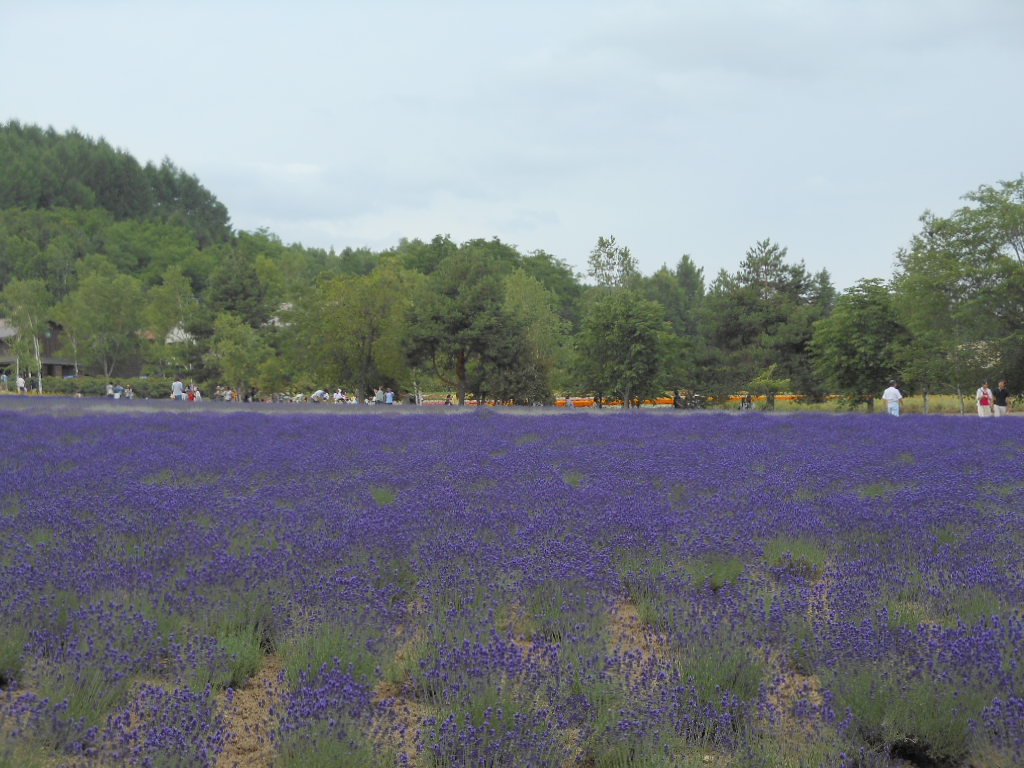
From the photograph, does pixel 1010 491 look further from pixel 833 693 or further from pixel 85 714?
pixel 85 714

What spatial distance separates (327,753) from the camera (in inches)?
115

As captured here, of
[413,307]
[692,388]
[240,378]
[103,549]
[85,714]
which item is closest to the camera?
[85,714]

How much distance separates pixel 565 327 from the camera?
218ft

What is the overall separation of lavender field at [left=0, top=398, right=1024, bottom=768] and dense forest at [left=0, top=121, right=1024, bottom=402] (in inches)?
1242

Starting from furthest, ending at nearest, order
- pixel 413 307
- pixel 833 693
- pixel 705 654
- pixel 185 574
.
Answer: pixel 413 307 < pixel 185 574 < pixel 705 654 < pixel 833 693

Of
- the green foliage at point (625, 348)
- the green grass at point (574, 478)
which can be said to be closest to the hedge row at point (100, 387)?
the green foliage at point (625, 348)

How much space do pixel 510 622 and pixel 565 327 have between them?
61.9 m

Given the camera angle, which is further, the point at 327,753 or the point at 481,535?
the point at 481,535

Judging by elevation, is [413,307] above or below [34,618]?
above

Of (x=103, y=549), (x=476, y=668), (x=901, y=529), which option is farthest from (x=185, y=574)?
(x=901, y=529)

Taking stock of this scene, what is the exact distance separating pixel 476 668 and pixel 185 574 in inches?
93.0

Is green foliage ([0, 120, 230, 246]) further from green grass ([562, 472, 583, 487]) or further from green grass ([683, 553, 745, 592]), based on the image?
green grass ([683, 553, 745, 592])

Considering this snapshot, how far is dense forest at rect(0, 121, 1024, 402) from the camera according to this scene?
37844 mm

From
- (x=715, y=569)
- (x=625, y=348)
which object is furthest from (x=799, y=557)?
(x=625, y=348)
